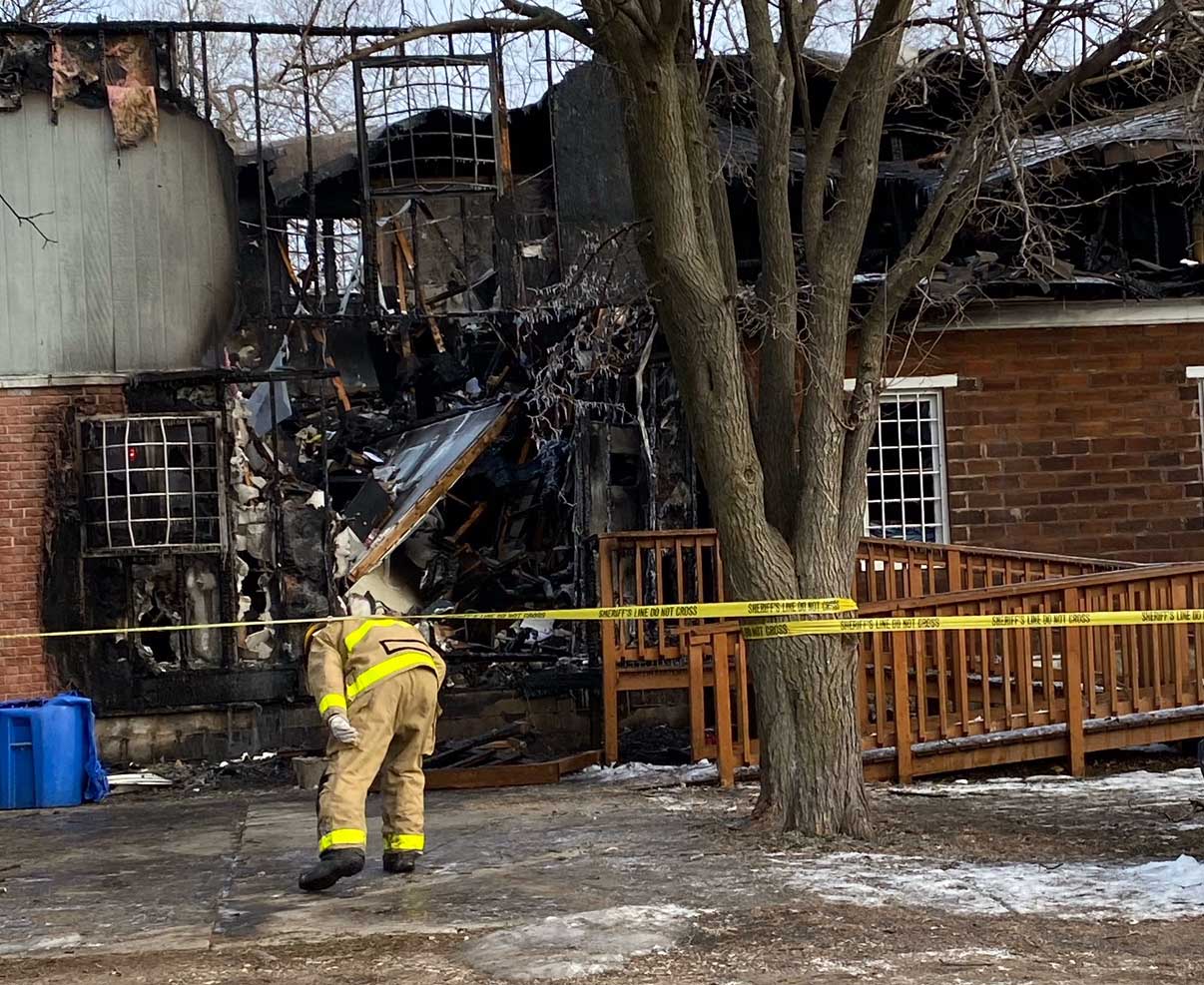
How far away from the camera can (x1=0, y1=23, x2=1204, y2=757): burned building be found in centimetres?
1316

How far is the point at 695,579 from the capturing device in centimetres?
1307

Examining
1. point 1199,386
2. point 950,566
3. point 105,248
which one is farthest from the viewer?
point 1199,386

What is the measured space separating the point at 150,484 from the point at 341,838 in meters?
6.78

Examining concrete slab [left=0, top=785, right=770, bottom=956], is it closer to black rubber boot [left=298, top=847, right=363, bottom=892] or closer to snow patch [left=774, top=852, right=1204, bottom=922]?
black rubber boot [left=298, top=847, right=363, bottom=892]

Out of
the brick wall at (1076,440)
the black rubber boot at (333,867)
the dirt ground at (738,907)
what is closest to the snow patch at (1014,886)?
the dirt ground at (738,907)

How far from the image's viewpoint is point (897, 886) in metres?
7.03

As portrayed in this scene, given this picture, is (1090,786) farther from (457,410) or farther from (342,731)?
(457,410)

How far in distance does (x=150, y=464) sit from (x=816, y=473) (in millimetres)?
6894

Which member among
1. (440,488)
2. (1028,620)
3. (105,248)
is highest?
(105,248)

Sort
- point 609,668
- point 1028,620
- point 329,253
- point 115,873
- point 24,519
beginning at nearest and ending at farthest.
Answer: point 115,873
point 1028,620
point 609,668
point 24,519
point 329,253

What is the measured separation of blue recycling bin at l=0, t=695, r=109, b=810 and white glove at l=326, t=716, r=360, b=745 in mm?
5093

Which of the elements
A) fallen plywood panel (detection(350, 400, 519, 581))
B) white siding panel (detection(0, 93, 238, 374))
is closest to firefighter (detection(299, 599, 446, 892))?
fallen plywood panel (detection(350, 400, 519, 581))

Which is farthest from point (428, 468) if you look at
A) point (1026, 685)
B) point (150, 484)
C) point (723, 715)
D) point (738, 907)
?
point (738, 907)

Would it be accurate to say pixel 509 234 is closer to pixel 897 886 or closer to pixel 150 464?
pixel 150 464
